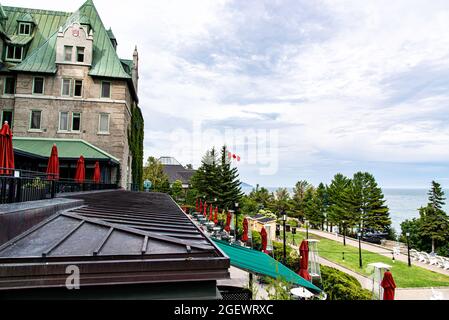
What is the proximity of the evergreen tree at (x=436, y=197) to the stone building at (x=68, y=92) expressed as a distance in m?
50.0

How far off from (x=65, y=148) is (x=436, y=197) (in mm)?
55471

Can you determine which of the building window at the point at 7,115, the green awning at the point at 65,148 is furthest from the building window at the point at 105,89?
the building window at the point at 7,115

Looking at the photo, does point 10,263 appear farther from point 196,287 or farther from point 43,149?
point 43,149

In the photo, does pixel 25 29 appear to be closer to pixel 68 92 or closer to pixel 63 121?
pixel 68 92

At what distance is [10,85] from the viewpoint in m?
26.7

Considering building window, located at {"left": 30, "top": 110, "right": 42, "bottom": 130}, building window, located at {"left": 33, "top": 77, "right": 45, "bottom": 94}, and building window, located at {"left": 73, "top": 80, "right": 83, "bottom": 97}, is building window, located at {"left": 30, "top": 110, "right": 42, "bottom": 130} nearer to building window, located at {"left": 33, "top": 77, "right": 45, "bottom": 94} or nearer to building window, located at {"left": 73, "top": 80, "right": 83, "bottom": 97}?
building window, located at {"left": 33, "top": 77, "right": 45, "bottom": 94}

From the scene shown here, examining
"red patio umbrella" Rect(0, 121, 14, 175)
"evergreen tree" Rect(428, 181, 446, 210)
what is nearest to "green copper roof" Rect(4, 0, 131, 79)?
"red patio umbrella" Rect(0, 121, 14, 175)

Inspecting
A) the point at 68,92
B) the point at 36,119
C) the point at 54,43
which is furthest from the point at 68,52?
the point at 36,119

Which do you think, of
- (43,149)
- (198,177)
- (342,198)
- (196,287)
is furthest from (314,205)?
(196,287)

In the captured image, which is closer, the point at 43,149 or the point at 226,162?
the point at 43,149

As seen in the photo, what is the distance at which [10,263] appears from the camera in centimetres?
319

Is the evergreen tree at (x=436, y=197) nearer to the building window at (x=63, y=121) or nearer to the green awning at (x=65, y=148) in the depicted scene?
the green awning at (x=65, y=148)

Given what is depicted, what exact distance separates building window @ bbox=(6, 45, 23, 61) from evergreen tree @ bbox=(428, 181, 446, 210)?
60934 mm
